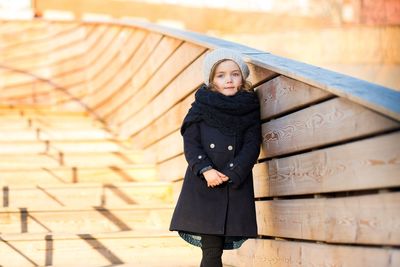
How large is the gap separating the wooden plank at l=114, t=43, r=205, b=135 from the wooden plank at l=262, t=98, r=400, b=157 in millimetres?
984

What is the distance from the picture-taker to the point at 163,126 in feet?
14.7

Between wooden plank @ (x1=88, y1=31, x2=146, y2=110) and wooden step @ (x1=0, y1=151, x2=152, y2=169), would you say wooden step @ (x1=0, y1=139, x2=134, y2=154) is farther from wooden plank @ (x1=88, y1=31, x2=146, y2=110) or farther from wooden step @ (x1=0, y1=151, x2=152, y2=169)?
wooden plank @ (x1=88, y1=31, x2=146, y2=110)

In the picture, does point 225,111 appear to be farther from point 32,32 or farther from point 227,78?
point 32,32

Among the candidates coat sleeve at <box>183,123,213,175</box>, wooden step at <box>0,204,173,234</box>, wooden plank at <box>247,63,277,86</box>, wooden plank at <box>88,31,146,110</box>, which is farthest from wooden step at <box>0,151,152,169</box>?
coat sleeve at <box>183,123,213,175</box>

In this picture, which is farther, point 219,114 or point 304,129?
point 219,114

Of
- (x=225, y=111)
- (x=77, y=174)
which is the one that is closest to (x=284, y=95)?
(x=225, y=111)

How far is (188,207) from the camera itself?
8.51 ft

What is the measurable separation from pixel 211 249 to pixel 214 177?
0.30 m

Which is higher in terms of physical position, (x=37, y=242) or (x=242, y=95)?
(x=242, y=95)

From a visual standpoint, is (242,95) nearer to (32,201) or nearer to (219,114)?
(219,114)

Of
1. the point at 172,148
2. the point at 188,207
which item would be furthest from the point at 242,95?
the point at 172,148

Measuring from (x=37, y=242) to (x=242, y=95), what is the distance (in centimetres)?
132

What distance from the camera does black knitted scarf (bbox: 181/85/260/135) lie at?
256 centimetres

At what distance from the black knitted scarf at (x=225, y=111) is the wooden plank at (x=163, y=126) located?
3.56 feet
